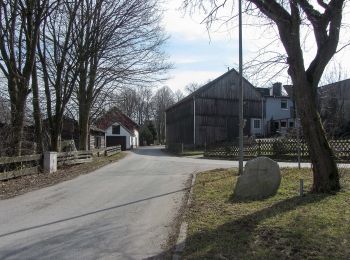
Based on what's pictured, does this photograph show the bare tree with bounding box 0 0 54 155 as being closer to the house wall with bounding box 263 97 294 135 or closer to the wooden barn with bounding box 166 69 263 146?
the wooden barn with bounding box 166 69 263 146

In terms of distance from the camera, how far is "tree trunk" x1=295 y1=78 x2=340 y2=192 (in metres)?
11.5

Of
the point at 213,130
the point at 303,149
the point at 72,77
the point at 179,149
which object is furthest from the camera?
the point at 213,130

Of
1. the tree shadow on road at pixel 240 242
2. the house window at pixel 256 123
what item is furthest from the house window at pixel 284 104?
the tree shadow on road at pixel 240 242

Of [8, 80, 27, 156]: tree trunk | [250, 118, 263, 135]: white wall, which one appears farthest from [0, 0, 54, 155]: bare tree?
[250, 118, 263, 135]: white wall

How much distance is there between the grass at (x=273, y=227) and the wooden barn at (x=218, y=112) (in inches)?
1746

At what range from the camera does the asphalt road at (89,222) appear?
7297 millimetres

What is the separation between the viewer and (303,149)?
31.6 m

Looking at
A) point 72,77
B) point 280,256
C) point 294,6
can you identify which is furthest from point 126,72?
point 280,256

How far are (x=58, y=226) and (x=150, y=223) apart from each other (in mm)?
1796

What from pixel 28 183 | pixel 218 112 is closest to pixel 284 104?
A: pixel 218 112

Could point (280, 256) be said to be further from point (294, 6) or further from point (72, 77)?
point (72, 77)

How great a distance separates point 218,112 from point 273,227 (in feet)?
164

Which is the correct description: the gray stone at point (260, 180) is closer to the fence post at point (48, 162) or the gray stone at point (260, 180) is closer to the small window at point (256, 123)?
the fence post at point (48, 162)

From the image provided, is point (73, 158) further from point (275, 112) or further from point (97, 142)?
point (275, 112)
